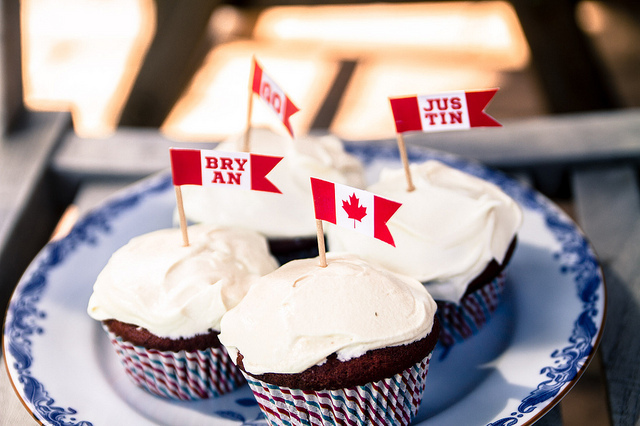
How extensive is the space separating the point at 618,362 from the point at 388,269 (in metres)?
0.68

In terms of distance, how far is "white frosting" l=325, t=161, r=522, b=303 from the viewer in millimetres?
1996

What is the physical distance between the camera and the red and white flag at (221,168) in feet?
6.16

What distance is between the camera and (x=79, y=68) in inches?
215

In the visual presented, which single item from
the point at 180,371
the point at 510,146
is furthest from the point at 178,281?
the point at 510,146

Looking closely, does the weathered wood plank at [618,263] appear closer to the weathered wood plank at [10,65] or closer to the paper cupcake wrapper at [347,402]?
the paper cupcake wrapper at [347,402]

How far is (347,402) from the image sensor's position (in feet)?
5.59

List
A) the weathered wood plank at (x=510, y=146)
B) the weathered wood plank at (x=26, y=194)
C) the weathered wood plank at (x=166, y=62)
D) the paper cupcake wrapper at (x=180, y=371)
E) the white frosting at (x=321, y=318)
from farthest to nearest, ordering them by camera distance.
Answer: the weathered wood plank at (x=166, y=62), the weathered wood plank at (x=510, y=146), the weathered wood plank at (x=26, y=194), the paper cupcake wrapper at (x=180, y=371), the white frosting at (x=321, y=318)

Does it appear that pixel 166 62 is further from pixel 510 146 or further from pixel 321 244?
pixel 321 244

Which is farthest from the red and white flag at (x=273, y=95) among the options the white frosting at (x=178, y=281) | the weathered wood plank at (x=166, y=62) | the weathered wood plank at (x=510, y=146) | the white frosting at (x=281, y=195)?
the weathered wood plank at (x=166, y=62)

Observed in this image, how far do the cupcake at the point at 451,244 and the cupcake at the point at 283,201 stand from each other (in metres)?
0.12

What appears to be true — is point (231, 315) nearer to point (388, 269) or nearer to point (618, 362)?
point (388, 269)

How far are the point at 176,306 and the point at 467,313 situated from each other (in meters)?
0.86

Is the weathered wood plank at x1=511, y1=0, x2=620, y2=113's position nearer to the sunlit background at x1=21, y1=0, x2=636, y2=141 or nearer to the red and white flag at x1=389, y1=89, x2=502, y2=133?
the sunlit background at x1=21, y1=0, x2=636, y2=141

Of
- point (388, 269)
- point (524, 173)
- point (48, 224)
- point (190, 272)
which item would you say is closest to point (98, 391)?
point (190, 272)
